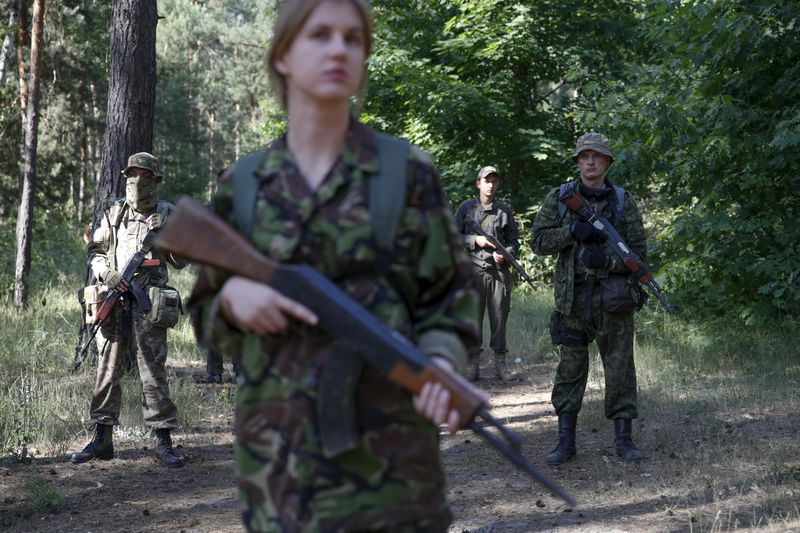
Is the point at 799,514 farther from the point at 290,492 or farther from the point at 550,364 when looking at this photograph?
the point at 550,364

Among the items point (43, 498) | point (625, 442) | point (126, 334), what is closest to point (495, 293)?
point (625, 442)

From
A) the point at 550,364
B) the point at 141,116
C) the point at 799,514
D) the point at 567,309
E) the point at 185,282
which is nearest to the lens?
the point at 799,514

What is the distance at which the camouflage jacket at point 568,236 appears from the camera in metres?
6.70

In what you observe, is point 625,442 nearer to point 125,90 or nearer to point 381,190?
point 381,190

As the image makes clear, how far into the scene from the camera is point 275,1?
123 feet

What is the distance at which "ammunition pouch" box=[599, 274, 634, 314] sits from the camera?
21.6ft

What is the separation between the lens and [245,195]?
2189 mm

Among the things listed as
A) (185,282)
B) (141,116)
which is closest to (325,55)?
(141,116)

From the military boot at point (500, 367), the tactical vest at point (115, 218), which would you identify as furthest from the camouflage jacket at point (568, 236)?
the military boot at point (500, 367)

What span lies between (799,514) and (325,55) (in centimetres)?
439

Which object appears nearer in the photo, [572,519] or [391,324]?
[391,324]

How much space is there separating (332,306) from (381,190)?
0.30 meters

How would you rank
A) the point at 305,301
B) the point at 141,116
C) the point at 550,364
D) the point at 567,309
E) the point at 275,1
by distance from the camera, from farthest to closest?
1. the point at 275,1
2. the point at 550,364
3. the point at 141,116
4. the point at 567,309
5. the point at 305,301

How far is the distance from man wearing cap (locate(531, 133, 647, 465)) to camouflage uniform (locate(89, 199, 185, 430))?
2885 mm
